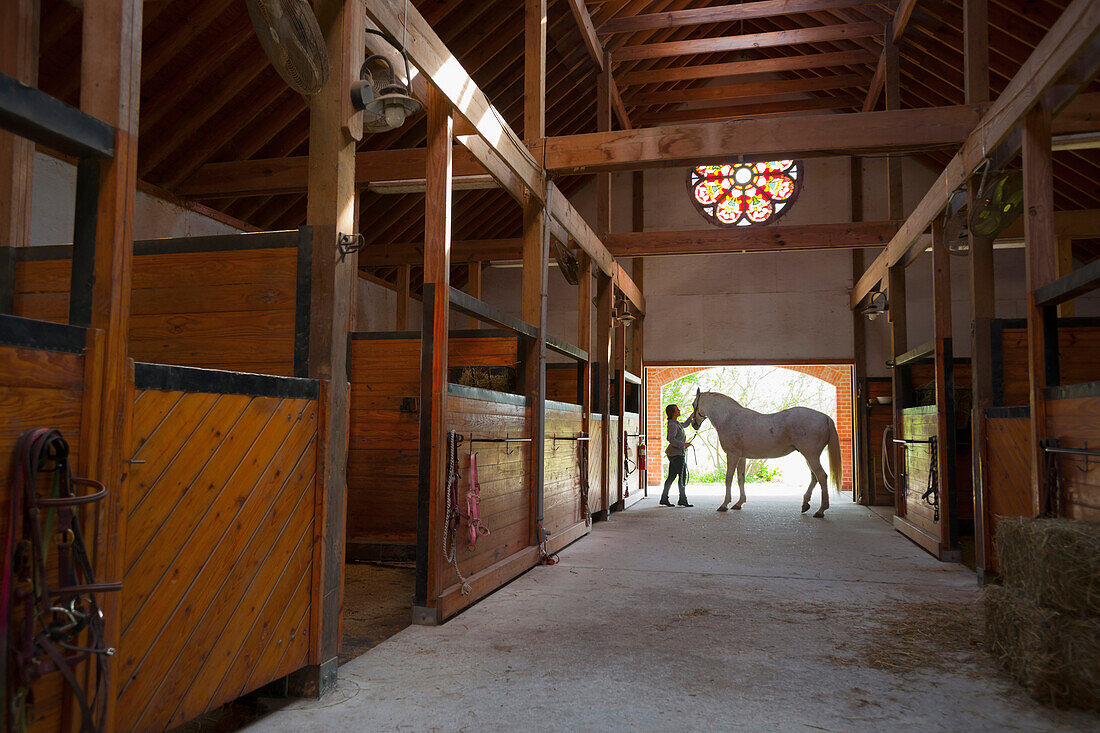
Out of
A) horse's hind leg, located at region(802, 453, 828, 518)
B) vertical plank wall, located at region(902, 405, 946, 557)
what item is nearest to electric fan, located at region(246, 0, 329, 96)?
vertical plank wall, located at region(902, 405, 946, 557)

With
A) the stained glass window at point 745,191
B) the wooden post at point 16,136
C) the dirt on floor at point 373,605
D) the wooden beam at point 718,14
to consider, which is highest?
the wooden beam at point 718,14

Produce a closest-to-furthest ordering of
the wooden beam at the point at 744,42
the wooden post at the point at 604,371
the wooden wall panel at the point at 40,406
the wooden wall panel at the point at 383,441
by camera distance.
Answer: the wooden wall panel at the point at 40,406, the wooden wall panel at the point at 383,441, the wooden post at the point at 604,371, the wooden beam at the point at 744,42

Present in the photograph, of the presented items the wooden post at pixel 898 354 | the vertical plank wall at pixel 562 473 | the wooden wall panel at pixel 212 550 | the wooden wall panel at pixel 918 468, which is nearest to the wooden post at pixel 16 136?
the wooden wall panel at pixel 212 550

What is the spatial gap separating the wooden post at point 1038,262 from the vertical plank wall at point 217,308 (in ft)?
11.3

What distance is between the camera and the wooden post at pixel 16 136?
284cm

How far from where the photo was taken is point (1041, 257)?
3824mm

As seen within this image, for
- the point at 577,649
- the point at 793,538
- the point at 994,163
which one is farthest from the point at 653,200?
the point at 577,649

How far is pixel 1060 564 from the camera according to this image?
2.57m

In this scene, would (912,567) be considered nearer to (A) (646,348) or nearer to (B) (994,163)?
(B) (994,163)

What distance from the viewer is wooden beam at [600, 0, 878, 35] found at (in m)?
8.74

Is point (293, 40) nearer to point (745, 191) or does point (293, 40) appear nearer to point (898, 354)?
point (898, 354)

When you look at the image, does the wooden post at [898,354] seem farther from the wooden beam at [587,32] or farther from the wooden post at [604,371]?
the wooden beam at [587,32]

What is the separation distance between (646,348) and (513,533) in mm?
7670

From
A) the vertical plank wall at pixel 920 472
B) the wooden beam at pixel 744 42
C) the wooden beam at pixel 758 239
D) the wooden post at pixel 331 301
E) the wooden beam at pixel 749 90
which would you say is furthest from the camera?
the wooden beam at pixel 749 90
